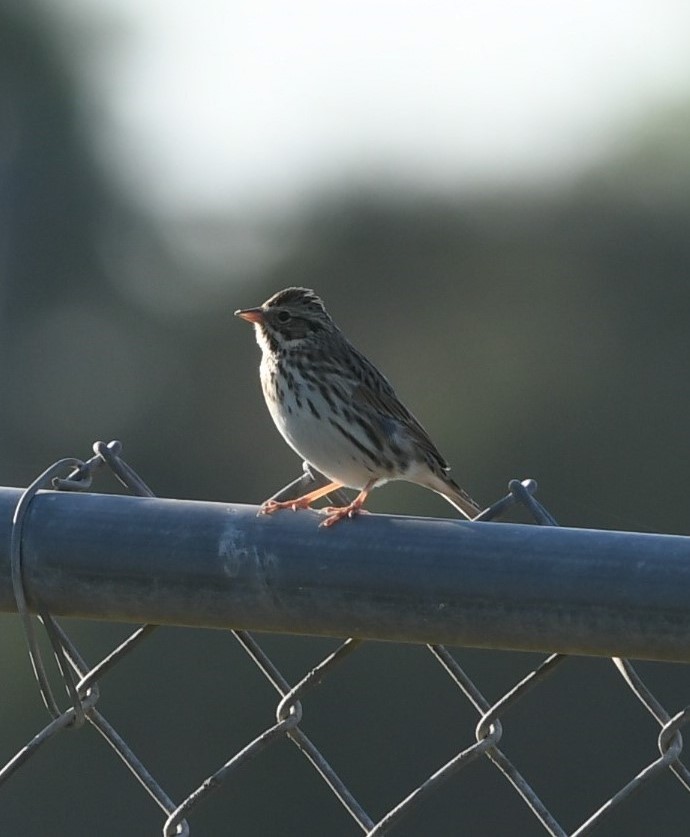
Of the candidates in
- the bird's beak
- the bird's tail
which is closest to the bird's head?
the bird's beak

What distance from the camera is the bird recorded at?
6742 millimetres

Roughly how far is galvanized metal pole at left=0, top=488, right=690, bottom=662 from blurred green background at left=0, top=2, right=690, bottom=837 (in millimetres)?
16933

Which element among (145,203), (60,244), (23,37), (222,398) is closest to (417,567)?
(222,398)

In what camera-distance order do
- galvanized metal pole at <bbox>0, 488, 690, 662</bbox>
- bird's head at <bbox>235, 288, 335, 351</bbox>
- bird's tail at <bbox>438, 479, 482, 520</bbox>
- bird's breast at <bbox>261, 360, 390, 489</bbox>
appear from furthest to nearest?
bird's head at <bbox>235, 288, 335, 351</bbox>
bird's tail at <bbox>438, 479, 482, 520</bbox>
bird's breast at <bbox>261, 360, 390, 489</bbox>
galvanized metal pole at <bbox>0, 488, 690, 662</bbox>

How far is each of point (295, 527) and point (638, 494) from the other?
2575cm

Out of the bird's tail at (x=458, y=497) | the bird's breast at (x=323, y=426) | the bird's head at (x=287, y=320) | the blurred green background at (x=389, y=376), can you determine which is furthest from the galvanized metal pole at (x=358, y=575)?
the blurred green background at (x=389, y=376)

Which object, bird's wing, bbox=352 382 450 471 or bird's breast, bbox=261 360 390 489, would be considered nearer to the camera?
bird's breast, bbox=261 360 390 489

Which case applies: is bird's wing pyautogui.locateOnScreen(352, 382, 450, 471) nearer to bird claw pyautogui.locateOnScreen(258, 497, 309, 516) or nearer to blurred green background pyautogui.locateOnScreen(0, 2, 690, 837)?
bird claw pyautogui.locateOnScreen(258, 497, 309, 516)

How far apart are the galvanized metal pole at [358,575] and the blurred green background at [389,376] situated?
1693 cm

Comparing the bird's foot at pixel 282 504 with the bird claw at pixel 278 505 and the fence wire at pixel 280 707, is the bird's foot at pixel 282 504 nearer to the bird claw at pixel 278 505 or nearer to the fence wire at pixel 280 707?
the bird claw at pixel 278 505

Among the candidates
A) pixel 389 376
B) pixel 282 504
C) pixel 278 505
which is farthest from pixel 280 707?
pixel 389 376

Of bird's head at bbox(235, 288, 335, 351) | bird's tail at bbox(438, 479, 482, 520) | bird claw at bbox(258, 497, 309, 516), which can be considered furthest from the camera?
bird's head at bbox(235, 288, 335, 351)

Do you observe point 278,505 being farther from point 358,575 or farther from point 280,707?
point 358,575

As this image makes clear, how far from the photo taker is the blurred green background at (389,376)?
2417 centimetres
